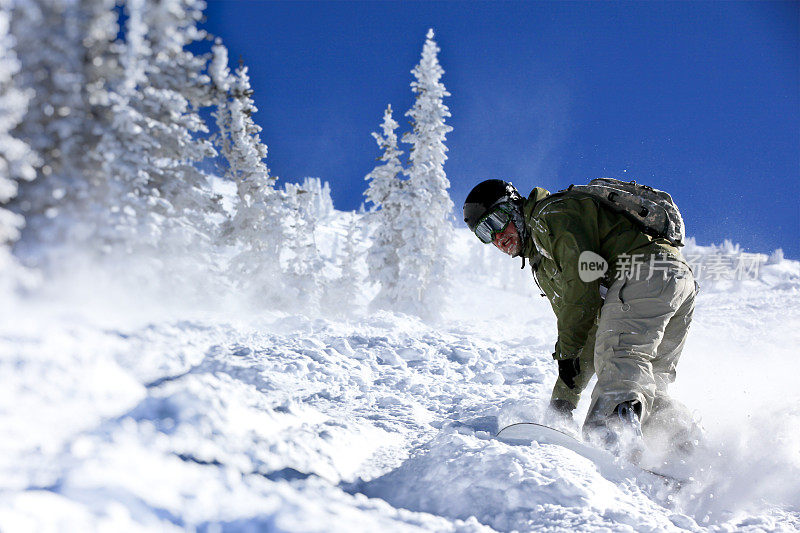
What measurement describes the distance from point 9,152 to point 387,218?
1940 cm

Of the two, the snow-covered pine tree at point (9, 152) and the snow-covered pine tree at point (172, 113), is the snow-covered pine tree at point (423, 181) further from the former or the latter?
the snow-covered pine tree at point (9, 152)

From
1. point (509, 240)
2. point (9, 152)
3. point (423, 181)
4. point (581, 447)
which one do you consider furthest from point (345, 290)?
point (9, 152)

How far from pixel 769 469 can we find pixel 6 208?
436cm

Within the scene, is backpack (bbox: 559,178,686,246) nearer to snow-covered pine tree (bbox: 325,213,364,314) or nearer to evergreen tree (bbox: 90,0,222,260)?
evergreen tree (bbox: 90,0,222,260)

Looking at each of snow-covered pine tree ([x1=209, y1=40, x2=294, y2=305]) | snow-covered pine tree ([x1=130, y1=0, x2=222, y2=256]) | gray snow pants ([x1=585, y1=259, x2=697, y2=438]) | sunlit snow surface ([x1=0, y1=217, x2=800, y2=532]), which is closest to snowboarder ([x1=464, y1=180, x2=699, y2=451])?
gray snow pants ([x1=585, y1=259, x2=697, y2=438])

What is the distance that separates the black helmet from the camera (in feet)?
12.4

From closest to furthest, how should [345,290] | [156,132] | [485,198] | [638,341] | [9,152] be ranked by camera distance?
[9,152] → [156,132] → [638,341] → [485,198] → [345,290]

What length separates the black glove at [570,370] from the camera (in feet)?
12.0

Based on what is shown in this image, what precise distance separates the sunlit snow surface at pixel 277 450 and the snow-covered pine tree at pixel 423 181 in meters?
16.2

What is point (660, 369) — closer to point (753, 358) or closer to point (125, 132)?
point (125, 132)

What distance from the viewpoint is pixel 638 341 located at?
310 cm

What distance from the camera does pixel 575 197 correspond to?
138 inches

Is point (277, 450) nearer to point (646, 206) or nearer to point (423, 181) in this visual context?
point (646, 206)

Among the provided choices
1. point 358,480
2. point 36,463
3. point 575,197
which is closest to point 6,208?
point 36,463
